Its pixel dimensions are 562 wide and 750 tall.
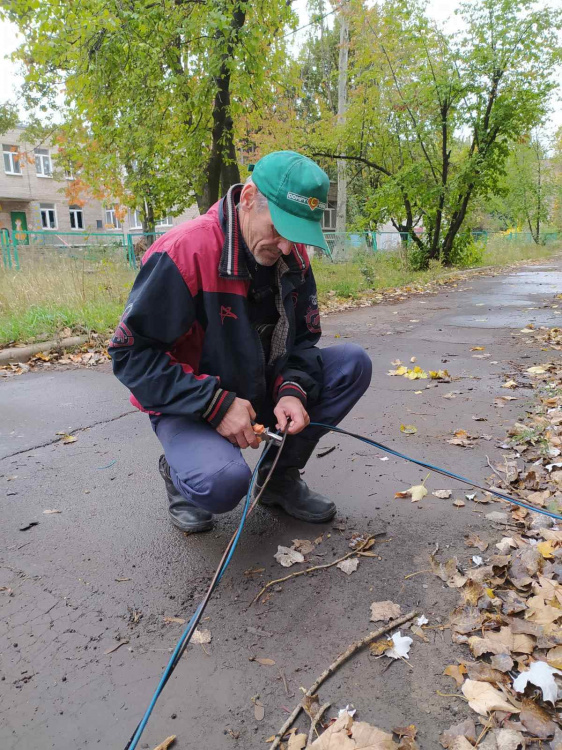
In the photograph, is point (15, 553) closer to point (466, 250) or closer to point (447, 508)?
point (447, 508)

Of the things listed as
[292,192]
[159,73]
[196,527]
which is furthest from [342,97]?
[196,527]

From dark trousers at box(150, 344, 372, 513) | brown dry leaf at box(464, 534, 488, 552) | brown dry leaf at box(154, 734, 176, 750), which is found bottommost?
brown dry leaf at box(154, 734, 176, 750)

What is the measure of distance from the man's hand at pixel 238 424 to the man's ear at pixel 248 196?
758 millimetres

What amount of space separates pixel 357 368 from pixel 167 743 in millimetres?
1620

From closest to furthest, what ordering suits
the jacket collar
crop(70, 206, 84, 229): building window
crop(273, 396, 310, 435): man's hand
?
the jacket collar → crop(273, 396, 310, 435): man's hand → crop(70, 206, 84, 229): building window

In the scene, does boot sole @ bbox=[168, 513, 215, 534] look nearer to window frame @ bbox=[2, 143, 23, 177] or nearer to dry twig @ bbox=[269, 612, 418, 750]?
dry twig @ bbox=[269, 612, 418, 750]

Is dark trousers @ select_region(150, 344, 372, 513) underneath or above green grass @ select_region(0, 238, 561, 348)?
underneath

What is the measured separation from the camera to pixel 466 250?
18.9m

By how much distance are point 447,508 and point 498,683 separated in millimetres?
1097

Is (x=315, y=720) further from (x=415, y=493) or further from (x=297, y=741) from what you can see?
(x=415, y=493)

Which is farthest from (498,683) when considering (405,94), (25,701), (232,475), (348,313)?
(405,94)

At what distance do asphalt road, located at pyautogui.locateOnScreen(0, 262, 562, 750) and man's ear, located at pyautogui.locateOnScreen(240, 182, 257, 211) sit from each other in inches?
57.5

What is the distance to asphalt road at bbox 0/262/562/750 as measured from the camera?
61.8 inches

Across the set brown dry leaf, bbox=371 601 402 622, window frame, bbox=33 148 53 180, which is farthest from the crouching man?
window frame, bbox=33 148 53 180
